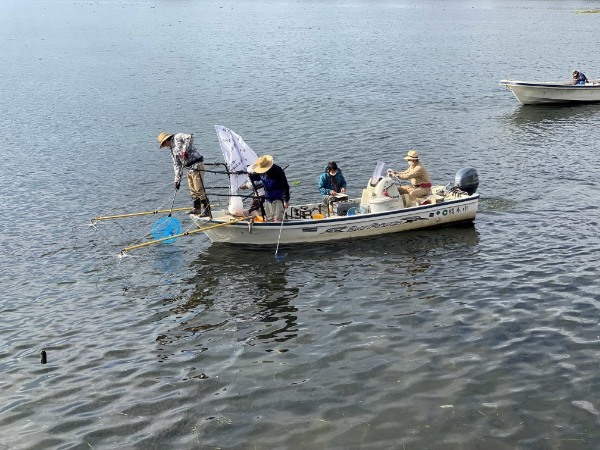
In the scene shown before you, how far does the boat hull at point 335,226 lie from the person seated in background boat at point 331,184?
60.7 inches

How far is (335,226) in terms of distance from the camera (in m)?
21.8

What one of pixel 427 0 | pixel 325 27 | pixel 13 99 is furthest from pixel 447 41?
pixel 427 0

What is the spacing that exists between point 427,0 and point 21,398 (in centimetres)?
17303

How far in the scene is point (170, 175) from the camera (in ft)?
101

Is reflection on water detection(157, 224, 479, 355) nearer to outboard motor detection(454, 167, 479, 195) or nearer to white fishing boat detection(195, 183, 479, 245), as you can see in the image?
white fishing boat detection(195, 183, 479, 245)

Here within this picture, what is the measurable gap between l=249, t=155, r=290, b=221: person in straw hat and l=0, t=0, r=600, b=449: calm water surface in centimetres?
141

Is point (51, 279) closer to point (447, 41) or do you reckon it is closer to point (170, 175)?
point (170, 175)

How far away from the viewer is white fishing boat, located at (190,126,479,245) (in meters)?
21.5

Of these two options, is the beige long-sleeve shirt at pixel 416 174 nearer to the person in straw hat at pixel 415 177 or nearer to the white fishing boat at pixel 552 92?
the person in straw hat at pixel 415 177

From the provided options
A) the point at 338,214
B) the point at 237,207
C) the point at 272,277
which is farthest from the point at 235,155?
the point at 272,277

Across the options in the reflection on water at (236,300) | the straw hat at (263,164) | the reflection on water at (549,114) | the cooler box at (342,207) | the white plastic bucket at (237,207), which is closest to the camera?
the reflection on water at (236,300)

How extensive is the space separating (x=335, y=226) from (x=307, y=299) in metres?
4.13

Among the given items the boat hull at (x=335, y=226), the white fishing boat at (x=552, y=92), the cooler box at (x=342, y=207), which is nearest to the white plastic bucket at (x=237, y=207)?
the boat hull at (x=335, y=226)

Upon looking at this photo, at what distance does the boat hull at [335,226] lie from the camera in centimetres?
2142
